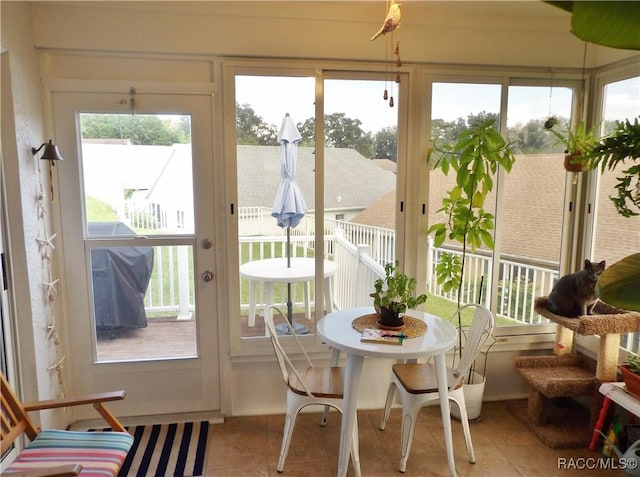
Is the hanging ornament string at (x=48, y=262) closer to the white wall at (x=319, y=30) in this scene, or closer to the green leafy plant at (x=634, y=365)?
the white wall at (x=319, y=30)

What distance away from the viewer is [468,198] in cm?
248

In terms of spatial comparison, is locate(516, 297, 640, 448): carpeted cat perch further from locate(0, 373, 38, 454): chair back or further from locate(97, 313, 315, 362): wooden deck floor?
locate(0, 373, 38, 454): chair back

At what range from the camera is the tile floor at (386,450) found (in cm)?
214

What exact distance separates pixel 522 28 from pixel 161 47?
218cm

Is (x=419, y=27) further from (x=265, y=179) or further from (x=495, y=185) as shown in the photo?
(x=265, y=179)

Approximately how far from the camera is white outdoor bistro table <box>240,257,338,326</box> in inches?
101

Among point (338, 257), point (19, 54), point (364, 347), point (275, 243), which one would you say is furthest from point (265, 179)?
point (19, 54)

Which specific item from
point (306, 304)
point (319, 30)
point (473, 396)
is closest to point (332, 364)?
point (306, 304)

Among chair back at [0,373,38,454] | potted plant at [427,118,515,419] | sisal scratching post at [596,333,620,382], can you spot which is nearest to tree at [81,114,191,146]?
chair back at [0,373,38,454]

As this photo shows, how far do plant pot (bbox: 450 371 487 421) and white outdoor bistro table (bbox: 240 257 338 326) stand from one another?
1.00m

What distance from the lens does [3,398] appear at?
5.51ft

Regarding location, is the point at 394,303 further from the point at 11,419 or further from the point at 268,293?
the point at 11,419

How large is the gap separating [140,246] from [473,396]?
225 centimetres

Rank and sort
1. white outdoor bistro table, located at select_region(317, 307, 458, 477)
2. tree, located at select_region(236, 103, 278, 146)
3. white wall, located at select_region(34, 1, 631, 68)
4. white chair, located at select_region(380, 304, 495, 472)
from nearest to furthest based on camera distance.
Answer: white outdoor bistro table, located at select_region(317, 307, 458, 477)
white chair, located at select_region(380, 304, 495, 472)
white wall, located at select_region(34, 1, 631, 68)
tree, located at select_region(236, 103, 278, 146)
